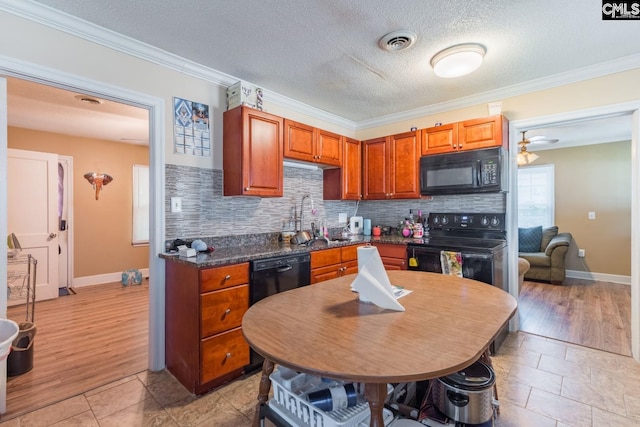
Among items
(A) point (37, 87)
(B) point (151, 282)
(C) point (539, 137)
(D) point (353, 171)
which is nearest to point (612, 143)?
(C) point (539, 137)

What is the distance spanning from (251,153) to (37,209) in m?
3.58

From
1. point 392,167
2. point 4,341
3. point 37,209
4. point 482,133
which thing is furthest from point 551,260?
point 37,209

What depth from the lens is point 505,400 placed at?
1.93m

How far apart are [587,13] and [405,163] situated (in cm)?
190

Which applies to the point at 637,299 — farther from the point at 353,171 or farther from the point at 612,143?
the point at 612,143

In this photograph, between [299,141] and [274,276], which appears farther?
[299,141]

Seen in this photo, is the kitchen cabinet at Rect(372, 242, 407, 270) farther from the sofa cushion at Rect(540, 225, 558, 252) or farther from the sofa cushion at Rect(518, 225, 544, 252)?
the sofa cushion at Rect(540, 225, 558, 252)

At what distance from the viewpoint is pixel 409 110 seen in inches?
145

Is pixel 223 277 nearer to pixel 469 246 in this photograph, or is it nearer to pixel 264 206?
pixel 264 206

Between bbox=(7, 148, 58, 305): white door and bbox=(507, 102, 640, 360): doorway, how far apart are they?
5719 millimetres

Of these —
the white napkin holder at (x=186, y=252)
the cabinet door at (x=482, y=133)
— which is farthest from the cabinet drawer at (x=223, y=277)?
the cabinet door at (x=482, y=133)

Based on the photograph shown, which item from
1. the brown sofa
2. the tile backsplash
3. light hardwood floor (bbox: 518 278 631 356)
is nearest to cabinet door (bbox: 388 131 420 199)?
the tile backsplash

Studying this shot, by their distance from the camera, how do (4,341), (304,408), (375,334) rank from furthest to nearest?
(4,341) < (304,408) < (375,334)

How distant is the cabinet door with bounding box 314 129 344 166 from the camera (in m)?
3.28
